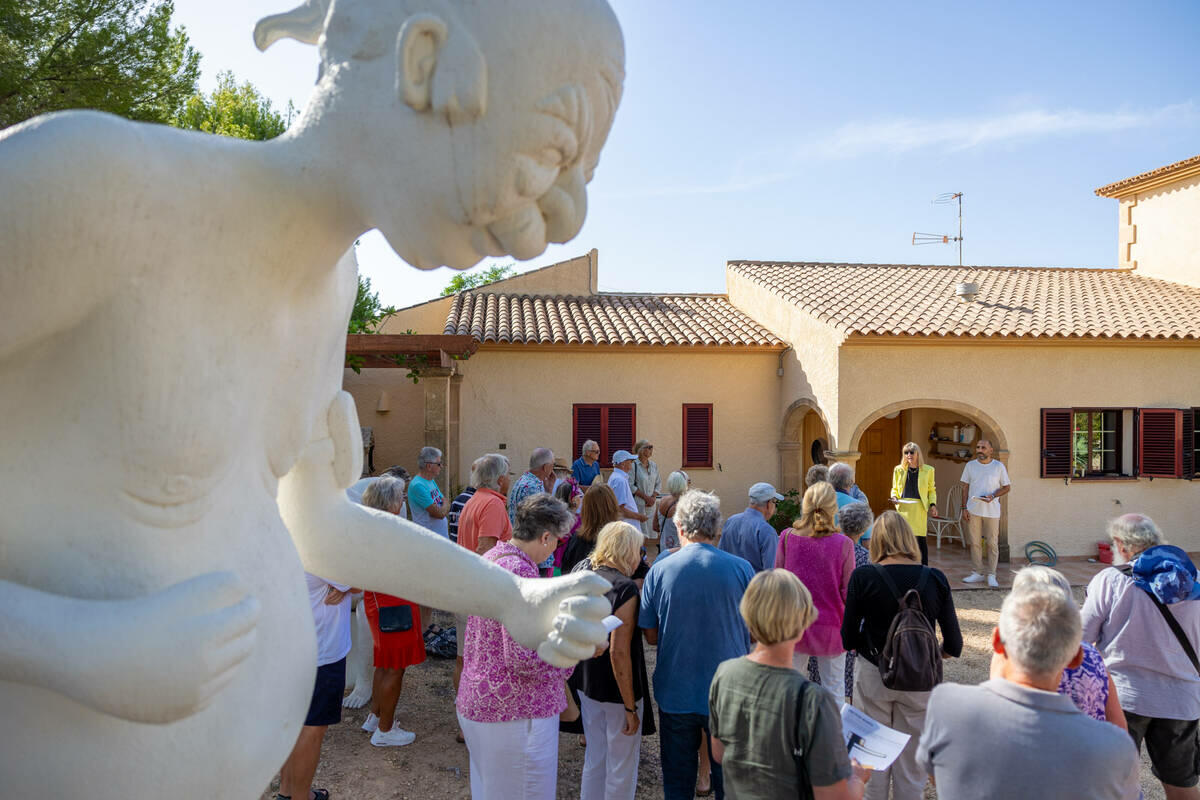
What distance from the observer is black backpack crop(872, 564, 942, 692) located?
362 centimetres

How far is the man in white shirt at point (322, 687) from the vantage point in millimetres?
3881

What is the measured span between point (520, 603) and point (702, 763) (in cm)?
386

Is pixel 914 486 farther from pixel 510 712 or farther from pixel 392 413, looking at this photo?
pixel 392 413

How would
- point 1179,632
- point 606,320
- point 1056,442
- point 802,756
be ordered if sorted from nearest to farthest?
point 802,756 < point 1179,632 < point 1056,442 < point 606,320

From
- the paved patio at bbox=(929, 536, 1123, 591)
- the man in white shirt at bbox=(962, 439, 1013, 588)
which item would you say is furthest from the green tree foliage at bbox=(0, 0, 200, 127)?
the paved patio at bbox=(929, 536, 1123, 591)

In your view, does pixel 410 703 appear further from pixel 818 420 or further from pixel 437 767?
pixel 818 420

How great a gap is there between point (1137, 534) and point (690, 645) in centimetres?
215

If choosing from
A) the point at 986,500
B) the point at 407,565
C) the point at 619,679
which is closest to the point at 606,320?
the point at 986,500

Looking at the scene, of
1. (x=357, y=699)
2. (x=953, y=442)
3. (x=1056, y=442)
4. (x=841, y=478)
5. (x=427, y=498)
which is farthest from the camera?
(x=953, y=442)

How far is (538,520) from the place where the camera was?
3709 millimetres

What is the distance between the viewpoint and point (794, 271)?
1558cm

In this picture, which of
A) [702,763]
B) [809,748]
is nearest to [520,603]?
[809,748]

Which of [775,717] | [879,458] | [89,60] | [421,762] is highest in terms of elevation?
[89,60]

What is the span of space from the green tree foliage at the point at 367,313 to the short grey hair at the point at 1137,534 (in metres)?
11.7
